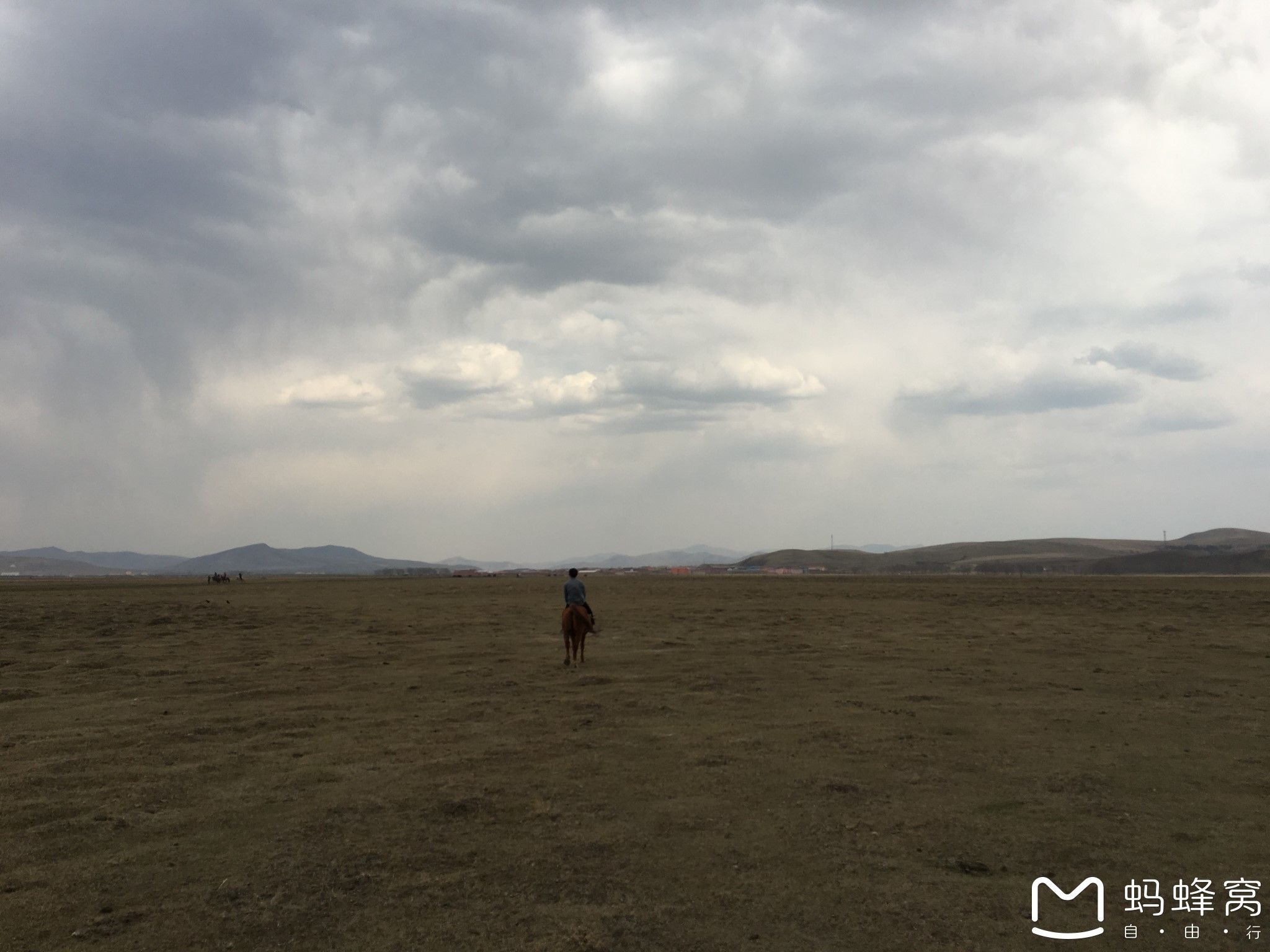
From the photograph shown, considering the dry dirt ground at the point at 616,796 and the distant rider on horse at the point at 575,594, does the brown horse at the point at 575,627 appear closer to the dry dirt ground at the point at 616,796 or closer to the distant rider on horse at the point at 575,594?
the distant rider on horse at the point at 575,594

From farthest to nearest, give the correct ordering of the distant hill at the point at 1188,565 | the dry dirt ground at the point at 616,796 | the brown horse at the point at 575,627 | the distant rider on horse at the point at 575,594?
the distant hill at the point at 1188,565 < the distant rider on horse at the point at 575,594 < the brown horse at the point at 575,627 < the dry dirt ground at the point at 616,796

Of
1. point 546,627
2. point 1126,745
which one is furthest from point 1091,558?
point 1126,745

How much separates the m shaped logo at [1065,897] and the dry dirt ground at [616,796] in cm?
10

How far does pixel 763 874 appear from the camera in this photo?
7398 mm

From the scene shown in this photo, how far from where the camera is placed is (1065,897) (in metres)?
7.07

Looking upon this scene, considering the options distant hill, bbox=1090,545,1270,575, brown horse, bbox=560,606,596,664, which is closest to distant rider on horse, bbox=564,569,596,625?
brown horse, bbox=560,606,596,664

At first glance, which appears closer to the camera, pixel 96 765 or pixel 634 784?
pixel 634 784

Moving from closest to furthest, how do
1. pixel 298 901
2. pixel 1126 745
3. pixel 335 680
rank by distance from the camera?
pixel 298 901 < pixel 1126 745 < pixel 335 680

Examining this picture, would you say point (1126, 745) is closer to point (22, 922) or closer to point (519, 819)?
point (519, 819)

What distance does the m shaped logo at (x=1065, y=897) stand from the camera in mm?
6426

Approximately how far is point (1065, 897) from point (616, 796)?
14.6 feet

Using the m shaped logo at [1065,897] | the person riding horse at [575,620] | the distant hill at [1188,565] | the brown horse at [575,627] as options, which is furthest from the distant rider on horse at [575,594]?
the distant hill at [1188,565]

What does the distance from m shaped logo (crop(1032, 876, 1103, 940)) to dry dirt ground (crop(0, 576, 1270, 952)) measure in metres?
0.10

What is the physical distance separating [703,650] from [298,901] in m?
16.1
